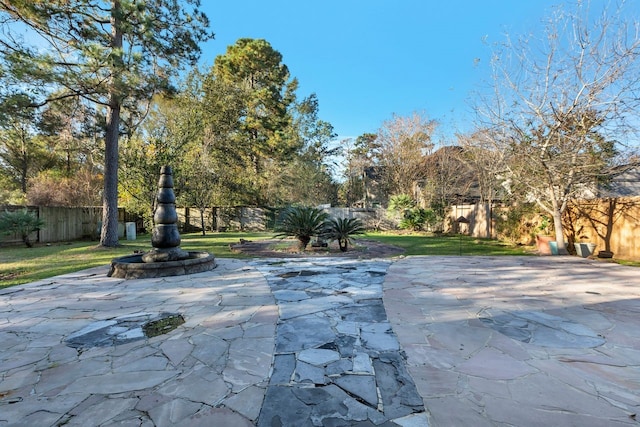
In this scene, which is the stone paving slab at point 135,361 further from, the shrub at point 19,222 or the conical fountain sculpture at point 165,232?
the shrub at point 19,222

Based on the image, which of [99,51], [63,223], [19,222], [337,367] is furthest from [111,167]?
[337,367]

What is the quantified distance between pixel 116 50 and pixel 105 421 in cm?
789

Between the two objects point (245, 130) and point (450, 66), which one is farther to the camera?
point (245, 130)

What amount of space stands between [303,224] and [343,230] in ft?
3.60

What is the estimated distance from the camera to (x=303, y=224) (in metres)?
8.21

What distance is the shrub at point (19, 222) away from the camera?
928cm

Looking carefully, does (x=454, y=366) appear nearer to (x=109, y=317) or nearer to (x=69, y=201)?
(x=109, y=317)

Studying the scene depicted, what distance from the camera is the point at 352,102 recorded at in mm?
18719

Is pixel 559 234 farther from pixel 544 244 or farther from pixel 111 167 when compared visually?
pixel 111 167

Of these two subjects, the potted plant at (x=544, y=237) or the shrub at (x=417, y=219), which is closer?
the potted plant at (x=544, y=237)

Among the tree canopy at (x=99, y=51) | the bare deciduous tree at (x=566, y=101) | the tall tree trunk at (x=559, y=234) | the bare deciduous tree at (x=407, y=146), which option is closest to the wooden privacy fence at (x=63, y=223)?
the tree canopy at (x=99, y=51)

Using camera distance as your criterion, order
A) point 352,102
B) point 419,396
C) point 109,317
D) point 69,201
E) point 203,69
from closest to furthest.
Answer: point 419,396
point 109,317
point 69,201
point 203,69
point 352,102

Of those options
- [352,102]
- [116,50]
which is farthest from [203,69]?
[116,50]

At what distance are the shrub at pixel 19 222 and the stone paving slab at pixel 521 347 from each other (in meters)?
11.4
